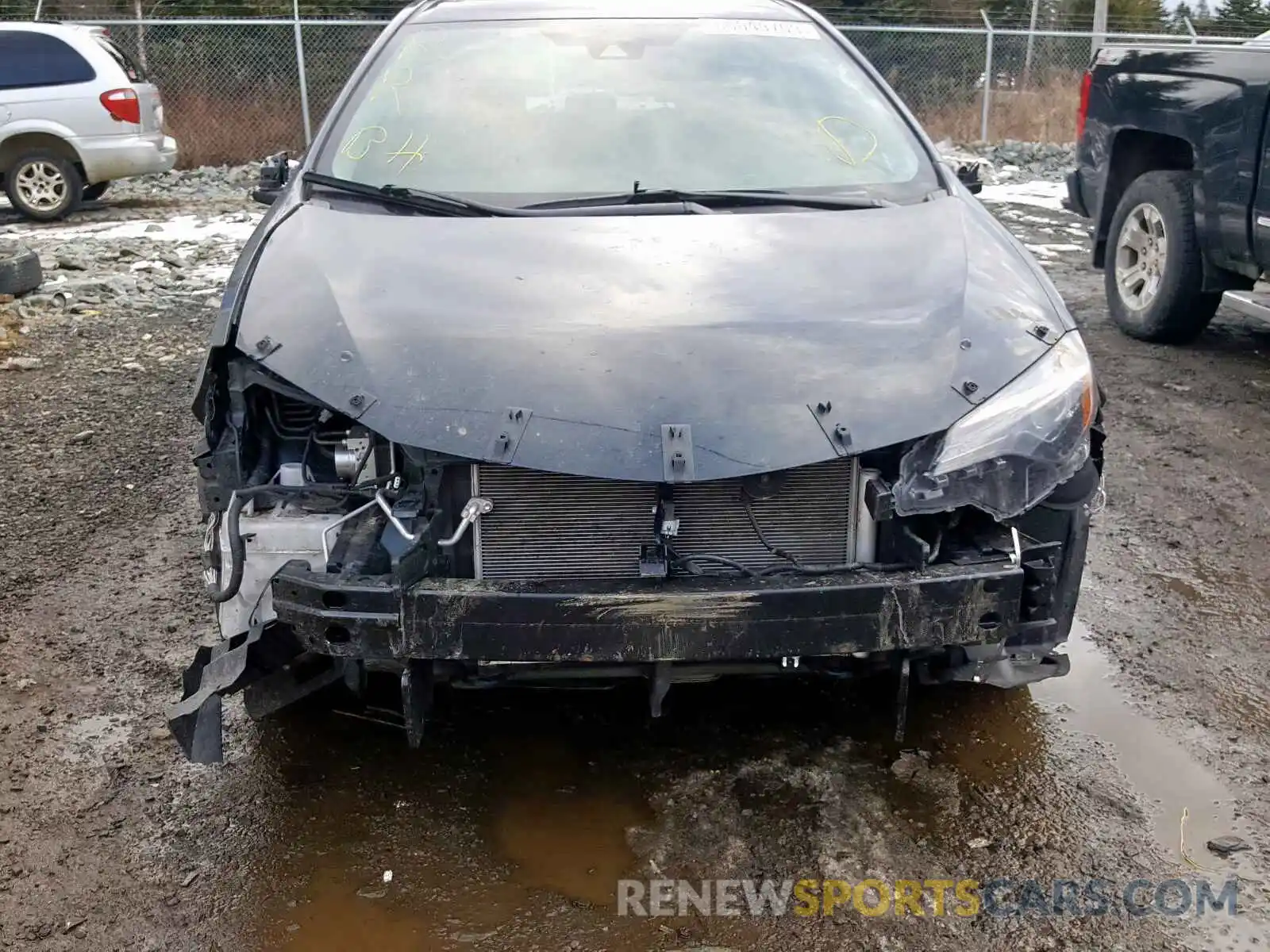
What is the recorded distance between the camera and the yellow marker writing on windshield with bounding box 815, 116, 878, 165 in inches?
148

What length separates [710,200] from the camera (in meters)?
3.50

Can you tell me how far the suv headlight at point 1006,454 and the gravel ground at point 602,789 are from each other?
79cm

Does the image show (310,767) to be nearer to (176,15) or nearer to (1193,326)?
(1193,326)

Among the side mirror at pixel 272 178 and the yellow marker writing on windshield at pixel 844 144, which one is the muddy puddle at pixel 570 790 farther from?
the side mirror at pixel 272 178

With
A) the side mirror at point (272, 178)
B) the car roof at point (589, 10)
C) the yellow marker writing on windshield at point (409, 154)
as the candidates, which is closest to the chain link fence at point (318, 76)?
the car roof at point (589, 10)

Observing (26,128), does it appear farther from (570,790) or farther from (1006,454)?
(1006,454)

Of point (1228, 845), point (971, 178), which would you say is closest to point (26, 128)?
point (971, 178)

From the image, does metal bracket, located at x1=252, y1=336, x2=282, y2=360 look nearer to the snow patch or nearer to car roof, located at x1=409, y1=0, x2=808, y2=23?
car roof, located at x1=409, y1=0, x2=808, y2=23

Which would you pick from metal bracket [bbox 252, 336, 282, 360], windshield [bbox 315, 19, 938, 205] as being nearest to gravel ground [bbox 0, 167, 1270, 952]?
metal bracket [bbox 252, 336, 282, 360]

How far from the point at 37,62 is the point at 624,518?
11398 mm

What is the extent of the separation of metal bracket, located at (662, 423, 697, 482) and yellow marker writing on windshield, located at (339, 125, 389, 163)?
170 cm

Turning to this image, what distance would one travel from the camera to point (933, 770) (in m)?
3.01

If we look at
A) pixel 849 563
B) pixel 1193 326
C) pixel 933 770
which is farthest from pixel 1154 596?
pixel 1193 326

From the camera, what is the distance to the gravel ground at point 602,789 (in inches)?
98.0
